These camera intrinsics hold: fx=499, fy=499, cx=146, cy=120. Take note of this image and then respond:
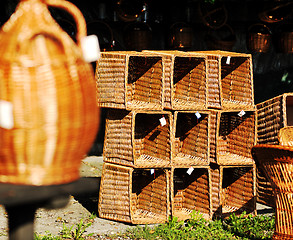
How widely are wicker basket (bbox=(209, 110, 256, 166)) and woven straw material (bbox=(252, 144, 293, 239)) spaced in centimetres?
104

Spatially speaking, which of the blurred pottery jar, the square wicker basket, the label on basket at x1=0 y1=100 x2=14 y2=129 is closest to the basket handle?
the label on basket at x1=0 y1=100 x2=14 y2=129

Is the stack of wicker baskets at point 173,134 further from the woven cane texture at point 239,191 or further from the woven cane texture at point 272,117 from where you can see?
the woven cane texture at point 272,117

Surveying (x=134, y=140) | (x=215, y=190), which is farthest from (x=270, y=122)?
(x=134, y=140)

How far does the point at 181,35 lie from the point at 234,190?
2.70 m

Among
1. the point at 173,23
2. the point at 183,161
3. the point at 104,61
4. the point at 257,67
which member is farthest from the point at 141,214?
the point at 257,67

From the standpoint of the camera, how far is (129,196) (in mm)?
4711

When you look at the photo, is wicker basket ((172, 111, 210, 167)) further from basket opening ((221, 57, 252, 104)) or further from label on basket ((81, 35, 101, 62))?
label on basket ((81, 35, 101, 62))

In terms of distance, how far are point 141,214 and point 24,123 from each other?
11.9ft

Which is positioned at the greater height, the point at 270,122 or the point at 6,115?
the point at 6,115

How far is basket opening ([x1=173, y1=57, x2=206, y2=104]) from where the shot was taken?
16.1 ft

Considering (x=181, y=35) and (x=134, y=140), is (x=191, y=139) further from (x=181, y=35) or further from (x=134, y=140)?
(x=181, y=35)

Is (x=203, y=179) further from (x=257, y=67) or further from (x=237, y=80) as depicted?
(x=257, y=67)

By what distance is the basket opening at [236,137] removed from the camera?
17.1ft

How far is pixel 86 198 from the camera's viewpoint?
5797mm
